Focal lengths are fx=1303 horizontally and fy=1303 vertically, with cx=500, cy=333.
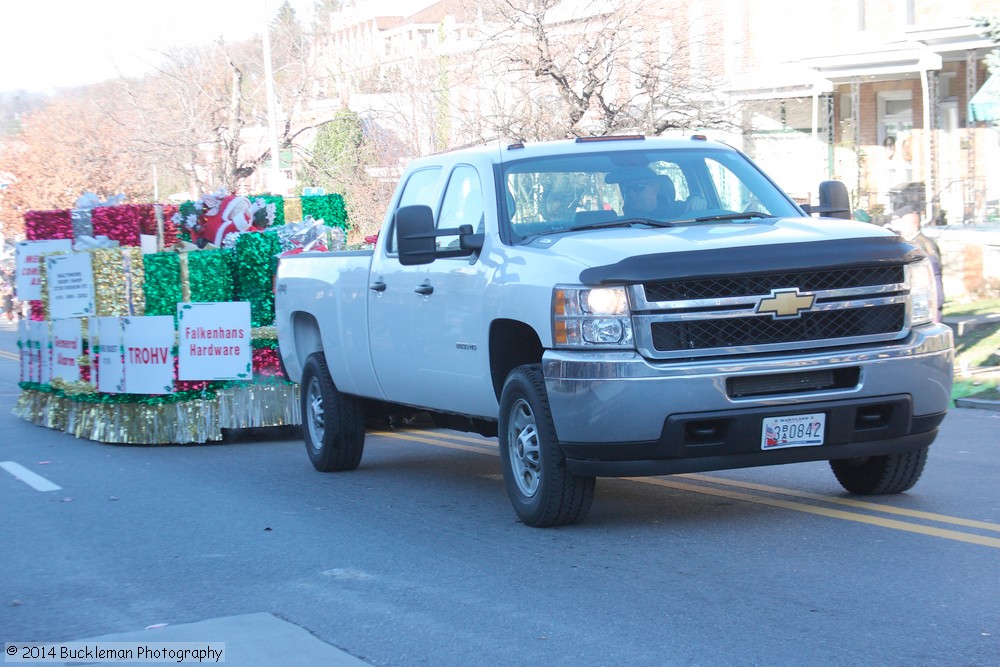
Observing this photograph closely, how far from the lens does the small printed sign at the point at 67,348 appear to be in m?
13.0

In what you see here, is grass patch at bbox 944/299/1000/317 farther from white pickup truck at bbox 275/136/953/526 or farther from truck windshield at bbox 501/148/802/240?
white pickup truck at bbox 275/136/953/526

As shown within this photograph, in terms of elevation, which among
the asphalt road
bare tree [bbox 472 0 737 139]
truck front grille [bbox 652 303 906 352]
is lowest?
the asphalt road

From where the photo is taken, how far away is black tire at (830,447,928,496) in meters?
7.30

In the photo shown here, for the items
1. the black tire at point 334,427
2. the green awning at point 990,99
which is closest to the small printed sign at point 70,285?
the black tire at point 334,427

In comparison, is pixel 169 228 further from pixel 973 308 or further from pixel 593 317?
pixel 973 308

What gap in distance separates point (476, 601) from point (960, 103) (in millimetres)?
24170

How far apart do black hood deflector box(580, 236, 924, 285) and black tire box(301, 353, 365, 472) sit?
3.80 m

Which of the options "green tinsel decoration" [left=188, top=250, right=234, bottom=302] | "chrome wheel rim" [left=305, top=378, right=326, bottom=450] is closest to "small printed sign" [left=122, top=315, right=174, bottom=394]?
"green tinsel decoration" [left=188, top=250, right=234, bottom=302]

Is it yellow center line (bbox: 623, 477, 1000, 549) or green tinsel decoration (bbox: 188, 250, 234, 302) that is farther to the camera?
green tinsel decoration (bbox: 188, 250, 234, 302)

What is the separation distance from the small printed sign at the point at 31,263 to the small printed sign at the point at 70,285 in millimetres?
783

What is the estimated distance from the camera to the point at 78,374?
12969 millimetres

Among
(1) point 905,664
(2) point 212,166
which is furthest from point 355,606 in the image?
(2) point 212,166

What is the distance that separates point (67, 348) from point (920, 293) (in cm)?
927

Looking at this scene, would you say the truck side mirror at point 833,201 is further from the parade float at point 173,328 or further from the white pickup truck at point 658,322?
the parade float at point 173,328
